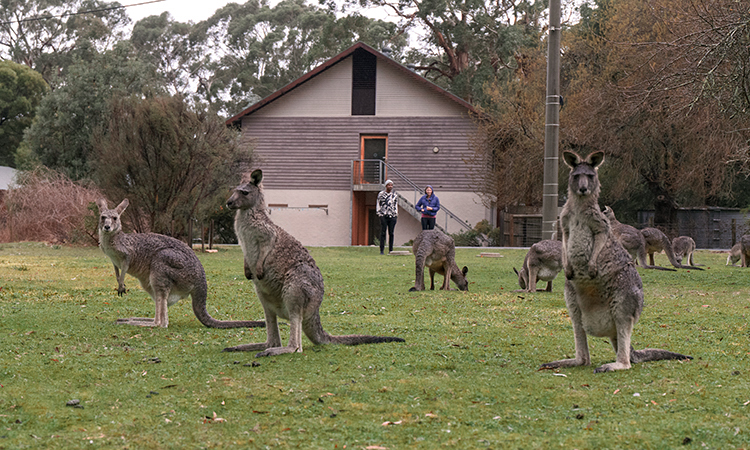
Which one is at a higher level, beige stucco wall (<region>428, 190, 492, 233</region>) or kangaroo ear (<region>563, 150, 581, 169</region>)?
beige stucco wall (<region>428, 190, 492, 233</region>)

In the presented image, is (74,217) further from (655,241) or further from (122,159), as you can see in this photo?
(655,241)

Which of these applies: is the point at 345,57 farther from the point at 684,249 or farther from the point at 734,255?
the point at 734,255

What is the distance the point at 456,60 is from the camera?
39.6 metres

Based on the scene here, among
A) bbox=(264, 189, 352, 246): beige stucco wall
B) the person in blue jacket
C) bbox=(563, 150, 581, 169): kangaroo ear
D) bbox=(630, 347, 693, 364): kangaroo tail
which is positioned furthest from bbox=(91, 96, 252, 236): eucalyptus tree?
bbox=(630, 347, 693, 364): kangaroo tail

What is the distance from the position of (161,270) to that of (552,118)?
28.6 feet

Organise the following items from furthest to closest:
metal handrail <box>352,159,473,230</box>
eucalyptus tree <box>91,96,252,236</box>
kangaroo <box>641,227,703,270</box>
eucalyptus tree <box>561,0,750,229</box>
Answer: metal handrail <box>352,159,473,230</box> → eucalyptus tree <box>561,0,750,229</box> → eucalyptus tree <box>91,96,252,236</box> → kangaroo <box>641,227,703,270</box>

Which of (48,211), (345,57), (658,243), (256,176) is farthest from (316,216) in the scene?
(256,176)

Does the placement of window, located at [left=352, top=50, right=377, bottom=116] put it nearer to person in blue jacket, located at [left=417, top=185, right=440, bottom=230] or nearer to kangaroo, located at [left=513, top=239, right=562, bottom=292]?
person in blue jacket, located at [left=417, top=185, right=440, bottom=230]

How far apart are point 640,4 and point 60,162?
24.5 m

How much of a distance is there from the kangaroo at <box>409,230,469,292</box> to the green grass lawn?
5.74ft

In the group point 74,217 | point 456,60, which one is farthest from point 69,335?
point 456,60

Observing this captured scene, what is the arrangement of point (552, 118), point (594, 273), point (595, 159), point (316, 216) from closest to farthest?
point (594, 273), point (595, 159), point (552, 118), point (316, 216)

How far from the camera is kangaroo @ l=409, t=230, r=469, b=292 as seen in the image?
32.2ft

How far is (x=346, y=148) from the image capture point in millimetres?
30234
